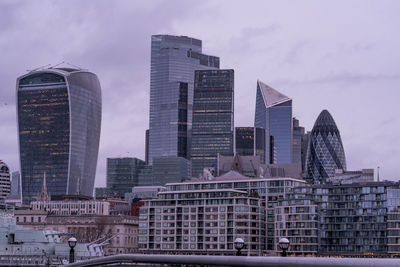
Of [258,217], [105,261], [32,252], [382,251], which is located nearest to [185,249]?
[258,217]

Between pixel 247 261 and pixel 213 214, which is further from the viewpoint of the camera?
pixel 213 214

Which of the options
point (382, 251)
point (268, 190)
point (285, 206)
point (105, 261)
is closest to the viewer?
point (105, 261)

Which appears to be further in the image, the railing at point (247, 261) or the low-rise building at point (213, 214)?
the low-rise building at point (213, 214)

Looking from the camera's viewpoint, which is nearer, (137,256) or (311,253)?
(137,256)

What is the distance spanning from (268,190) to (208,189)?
1619 centimetres

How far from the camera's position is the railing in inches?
487

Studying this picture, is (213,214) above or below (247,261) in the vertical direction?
below

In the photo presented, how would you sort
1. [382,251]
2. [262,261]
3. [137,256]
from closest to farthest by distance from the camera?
[262,261] < [137,256] < [382,251]

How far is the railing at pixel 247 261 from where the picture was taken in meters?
12.4

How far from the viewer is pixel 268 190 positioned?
197 meters

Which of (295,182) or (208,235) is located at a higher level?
(295,182)

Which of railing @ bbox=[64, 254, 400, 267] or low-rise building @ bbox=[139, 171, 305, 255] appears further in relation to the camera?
low-rise building @ bbox=[139, 171, 305, 255]

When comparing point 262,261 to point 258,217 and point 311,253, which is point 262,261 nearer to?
point 311,253

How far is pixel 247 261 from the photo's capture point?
1490 cm
